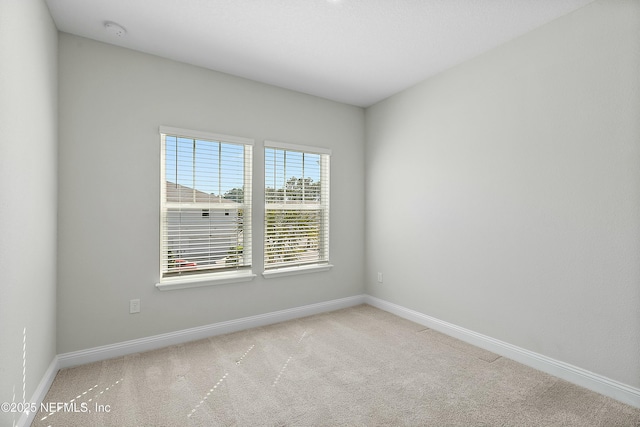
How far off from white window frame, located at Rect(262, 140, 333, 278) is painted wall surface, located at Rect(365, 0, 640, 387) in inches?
36.2

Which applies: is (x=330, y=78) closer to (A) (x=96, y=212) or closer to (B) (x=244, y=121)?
(B) (x=244, y=121)

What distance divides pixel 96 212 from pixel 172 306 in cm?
103

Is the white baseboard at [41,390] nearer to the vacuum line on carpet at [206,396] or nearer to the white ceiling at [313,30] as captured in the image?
the vacuum line on carpet at [206,396]

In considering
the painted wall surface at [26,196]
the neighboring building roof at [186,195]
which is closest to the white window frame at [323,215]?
the neighboring building roof at [186,195]

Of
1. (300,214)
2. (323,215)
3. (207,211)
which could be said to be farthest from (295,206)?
(207,211)

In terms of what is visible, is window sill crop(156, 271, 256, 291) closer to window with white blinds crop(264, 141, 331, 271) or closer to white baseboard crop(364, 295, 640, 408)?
window with white blinds crop(264, 141, 331, 271)

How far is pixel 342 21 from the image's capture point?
229 centimetres

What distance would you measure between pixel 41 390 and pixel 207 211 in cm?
170

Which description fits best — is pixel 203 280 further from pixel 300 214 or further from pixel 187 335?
pixel 300 214

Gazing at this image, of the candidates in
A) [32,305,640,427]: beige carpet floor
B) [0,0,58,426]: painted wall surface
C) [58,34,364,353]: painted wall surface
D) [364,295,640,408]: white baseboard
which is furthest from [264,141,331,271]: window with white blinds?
[0,0,58,426]: painted wall surface

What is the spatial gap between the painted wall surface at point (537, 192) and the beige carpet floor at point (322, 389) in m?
0.41

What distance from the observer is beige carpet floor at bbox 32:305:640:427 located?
180 cm

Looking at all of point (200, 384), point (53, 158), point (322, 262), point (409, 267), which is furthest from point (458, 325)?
point (53, 158)

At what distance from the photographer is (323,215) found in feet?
12.6
